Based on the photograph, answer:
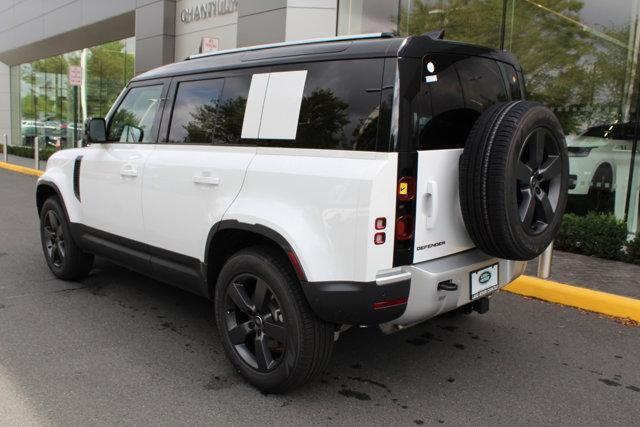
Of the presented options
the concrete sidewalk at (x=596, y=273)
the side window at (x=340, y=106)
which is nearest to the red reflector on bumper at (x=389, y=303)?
the side window at (x=340, y=106)

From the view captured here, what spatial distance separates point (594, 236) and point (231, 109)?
5.31 metres

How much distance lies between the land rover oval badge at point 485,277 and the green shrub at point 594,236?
3.78 meters

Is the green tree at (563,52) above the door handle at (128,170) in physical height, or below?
above

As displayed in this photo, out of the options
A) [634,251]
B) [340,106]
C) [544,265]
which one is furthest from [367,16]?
[340,106]

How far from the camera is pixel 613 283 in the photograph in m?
5.72

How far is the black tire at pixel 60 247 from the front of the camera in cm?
520

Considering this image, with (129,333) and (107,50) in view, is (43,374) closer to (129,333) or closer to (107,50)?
(129,333)

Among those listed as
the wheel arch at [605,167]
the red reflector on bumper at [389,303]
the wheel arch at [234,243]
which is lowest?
the red reflector on bumper at [389,303]

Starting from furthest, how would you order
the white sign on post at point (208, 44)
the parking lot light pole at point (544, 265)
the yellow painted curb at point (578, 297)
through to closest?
the white sign on post at point (208, 44) < the parking lot light pole at point (544, 265) < the yellow painted curb at point (578, 297)

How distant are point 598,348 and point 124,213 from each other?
12.3ft

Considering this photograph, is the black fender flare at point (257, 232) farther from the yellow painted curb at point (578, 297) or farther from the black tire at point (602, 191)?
the black tire at point (602, 191)

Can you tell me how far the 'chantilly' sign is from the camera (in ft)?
43.8

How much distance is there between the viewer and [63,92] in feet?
83.7

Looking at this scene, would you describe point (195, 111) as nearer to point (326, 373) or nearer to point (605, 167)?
point (326, 373)
